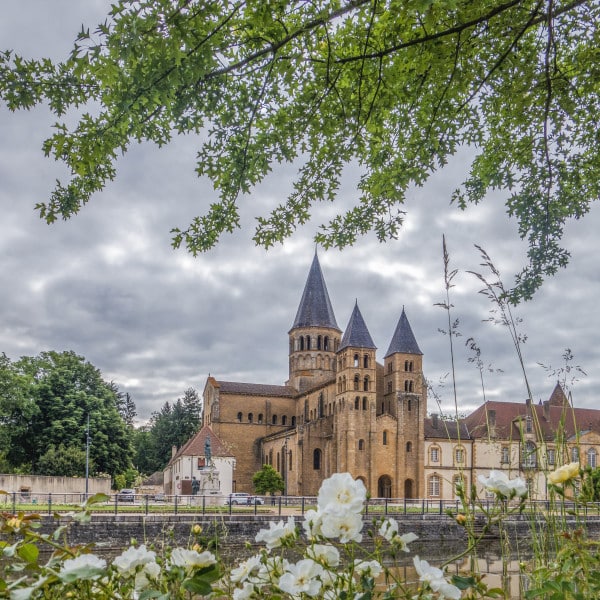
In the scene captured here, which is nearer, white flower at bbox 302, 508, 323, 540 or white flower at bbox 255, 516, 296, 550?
white flower at bbox 302, 508, 323, 540

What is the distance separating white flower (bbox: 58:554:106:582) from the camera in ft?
4.53

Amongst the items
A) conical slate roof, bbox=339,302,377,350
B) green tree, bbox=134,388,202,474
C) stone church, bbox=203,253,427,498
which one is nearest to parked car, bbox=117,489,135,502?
stone church, bbox=203,253,427,498

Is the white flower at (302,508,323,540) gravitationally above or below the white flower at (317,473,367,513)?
below

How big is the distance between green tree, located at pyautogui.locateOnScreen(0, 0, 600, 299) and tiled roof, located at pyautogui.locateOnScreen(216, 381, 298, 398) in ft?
196

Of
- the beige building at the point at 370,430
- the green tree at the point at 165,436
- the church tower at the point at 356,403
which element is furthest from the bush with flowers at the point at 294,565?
the green tree at the point at 165,436

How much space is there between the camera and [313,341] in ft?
218

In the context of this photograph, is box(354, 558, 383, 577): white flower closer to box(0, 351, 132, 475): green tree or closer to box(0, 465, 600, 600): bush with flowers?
box(0, 465, 600, 600): bush with flowers

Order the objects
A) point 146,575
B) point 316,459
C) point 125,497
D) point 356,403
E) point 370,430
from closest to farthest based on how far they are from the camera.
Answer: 1. point 146,575
2. point 125,497
3. point 370,430
4. point 356,403
5. point 316,459

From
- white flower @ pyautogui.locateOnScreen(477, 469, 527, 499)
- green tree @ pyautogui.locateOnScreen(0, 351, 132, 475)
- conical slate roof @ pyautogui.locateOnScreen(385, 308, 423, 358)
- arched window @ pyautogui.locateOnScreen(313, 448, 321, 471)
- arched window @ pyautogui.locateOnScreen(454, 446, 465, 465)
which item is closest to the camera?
white flower @ pyautogui.locateOnScreen(477, 469, 527, 499)

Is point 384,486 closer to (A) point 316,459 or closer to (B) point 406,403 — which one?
(A) point 316,459

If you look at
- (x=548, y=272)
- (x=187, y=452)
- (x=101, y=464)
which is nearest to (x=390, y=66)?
(x=548, y=272)

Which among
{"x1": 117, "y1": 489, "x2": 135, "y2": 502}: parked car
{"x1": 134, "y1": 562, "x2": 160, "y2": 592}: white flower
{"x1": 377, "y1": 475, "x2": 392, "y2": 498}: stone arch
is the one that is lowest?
{"x1": 377, "y1": 475, "x2": 392, "y2": 498}: stone arch

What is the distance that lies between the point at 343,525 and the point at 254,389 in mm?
65078

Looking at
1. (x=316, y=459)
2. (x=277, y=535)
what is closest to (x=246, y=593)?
(x=277, y=535)
